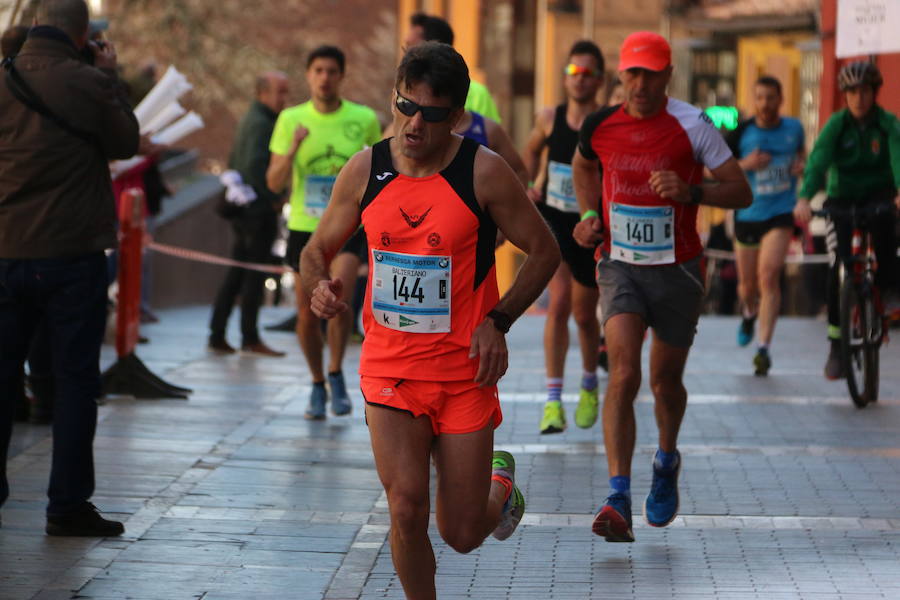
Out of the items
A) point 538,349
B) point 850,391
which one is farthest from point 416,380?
point 538,349

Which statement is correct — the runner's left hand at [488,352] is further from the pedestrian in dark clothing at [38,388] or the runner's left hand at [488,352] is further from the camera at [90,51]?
the pedestrian in dark clothing at [38,388]

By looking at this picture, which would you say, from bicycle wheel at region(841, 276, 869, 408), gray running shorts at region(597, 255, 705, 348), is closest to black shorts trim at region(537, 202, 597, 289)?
bicycle wheel at region(841, 276, 869, 408)

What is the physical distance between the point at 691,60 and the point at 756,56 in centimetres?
134

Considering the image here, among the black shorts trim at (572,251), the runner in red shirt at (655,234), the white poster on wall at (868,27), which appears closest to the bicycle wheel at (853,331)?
the white poster on wall at (868,27)

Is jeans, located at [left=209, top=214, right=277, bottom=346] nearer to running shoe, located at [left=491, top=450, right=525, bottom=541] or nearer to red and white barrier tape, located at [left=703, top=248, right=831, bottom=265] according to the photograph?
red and white barrier tape, located at [left=703, top=248, right=831, bottom=265]

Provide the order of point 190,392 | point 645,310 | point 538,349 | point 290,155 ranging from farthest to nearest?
point 538,349, point 190,392, point 290,155, point 645,310

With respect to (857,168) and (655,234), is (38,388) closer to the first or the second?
(655,234)

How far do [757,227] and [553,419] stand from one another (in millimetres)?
4063

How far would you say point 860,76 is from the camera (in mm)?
10547

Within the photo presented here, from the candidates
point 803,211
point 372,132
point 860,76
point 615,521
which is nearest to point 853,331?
point 803,211

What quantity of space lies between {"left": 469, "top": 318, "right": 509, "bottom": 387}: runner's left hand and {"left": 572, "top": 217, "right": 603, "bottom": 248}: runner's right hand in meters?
2.21

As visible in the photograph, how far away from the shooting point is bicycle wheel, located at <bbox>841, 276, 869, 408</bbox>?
10664mm

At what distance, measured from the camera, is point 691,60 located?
1382 inches

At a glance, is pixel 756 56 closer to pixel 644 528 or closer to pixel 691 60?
pixel 691 60
